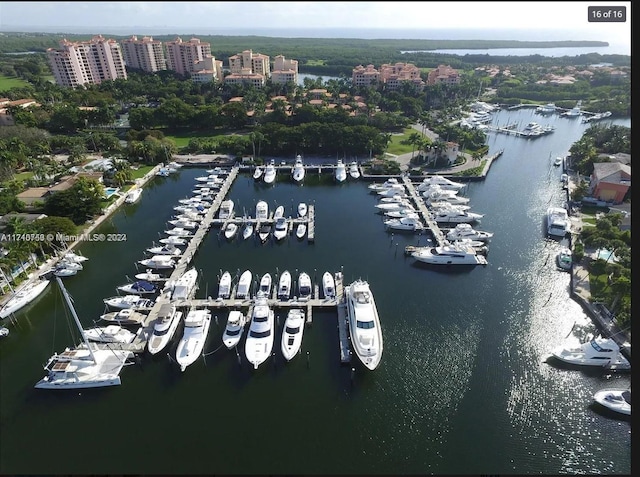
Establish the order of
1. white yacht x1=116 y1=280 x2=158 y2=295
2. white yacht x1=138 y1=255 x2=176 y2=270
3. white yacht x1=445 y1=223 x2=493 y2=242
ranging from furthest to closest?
white yacht x1=445 y1=223 x2=493 y2=242 → white yacht x1=138 y1=255 x2=176 y2=270 → white yacht x1=116 y1=280 x2=158 y2=295

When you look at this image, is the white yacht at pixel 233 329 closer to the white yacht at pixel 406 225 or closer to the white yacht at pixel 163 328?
the white yacht at pixel 163 328

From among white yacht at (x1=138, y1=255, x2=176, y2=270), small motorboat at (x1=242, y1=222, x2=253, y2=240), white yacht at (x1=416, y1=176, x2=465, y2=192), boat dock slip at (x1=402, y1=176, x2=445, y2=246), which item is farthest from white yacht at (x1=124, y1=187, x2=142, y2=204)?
white yacht at (x1=416, y1=176, x2=465, y2=192)

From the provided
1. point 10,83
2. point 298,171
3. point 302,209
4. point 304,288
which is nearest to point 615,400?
point 304,288

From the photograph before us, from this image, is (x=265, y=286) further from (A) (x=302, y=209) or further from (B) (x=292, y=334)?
(A) (x=302, y=209)

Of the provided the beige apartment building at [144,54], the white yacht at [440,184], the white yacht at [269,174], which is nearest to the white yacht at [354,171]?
the white yacht at [440,184]

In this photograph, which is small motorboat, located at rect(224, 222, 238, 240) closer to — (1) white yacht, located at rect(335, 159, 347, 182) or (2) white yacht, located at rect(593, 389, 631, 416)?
(1) white yacht, located at rect(335, 159, 347, 182)

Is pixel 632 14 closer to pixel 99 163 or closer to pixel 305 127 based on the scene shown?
pixel 305 127
